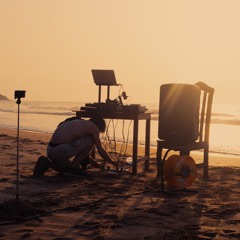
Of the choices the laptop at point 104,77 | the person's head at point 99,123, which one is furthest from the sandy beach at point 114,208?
the laptop at point 104,77

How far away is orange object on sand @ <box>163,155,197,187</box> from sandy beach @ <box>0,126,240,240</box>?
14 centimetres

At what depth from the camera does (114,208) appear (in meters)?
5.35

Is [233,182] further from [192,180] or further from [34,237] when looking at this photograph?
[34,237]

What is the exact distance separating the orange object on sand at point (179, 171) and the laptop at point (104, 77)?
1.90 m

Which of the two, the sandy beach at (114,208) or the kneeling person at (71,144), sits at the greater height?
the kneeling person at (71,144)

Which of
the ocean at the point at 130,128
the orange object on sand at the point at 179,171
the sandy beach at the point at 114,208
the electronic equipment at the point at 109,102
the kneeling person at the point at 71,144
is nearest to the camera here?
the sandy beach at the point at 114,208

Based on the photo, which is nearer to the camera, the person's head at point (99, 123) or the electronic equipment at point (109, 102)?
the person's head at point (99, 123)

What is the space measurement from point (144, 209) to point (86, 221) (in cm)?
87

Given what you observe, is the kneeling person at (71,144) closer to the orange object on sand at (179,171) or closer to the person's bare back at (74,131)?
the person's bare back at (74,131)

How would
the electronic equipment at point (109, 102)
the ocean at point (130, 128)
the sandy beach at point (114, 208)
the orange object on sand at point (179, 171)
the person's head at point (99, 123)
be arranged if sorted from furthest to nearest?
1. the ocean at point (130, 128)
2. the electronic equipment at point (109, 102)
3. the person's head at point (99, 123)
4. the orange object on sand at point (179, 171)
5. the sandy beach at point (114, 208)

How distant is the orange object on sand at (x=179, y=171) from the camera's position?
22.1 ft

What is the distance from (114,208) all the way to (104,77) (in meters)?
3.23

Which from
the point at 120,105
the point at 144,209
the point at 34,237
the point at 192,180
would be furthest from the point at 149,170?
the point at 34,237

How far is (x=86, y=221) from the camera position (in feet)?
15.4
